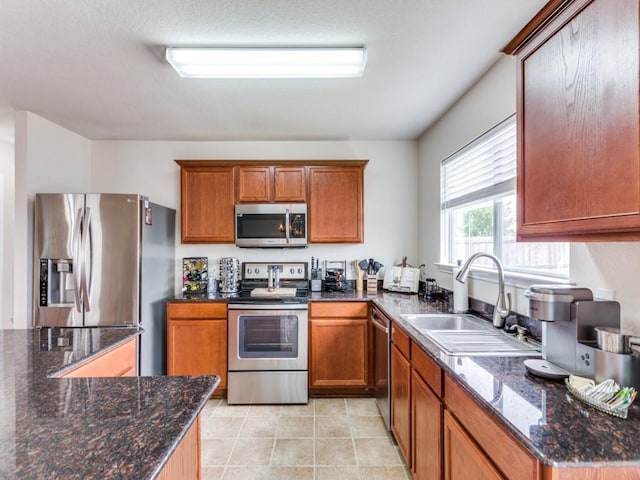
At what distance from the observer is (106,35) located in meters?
1.68

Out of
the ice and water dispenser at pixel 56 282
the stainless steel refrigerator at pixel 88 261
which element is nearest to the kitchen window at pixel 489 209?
the stainless steel refrigerator at pixel 88 261

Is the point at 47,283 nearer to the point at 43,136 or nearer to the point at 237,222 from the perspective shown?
the point at 43,136

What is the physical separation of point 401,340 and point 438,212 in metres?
1.46

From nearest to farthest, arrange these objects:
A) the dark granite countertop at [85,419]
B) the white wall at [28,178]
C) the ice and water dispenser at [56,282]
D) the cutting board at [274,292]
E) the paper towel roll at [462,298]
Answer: the dark granite countertop at [85,419], the paper towel roll at [462,298], the ice and water dispenser at [56,282], the white wall at [28,178], the cutting board at [274,292]

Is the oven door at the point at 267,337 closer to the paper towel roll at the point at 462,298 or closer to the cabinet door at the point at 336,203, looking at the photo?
the cabinet door at the point at 336,203

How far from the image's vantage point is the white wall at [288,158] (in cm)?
344

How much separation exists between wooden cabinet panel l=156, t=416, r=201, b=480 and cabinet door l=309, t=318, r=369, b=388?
1.78 metres

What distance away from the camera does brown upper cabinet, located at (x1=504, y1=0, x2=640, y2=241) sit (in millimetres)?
878

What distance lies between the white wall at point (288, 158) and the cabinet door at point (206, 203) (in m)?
0.26

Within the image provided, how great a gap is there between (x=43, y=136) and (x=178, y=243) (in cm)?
148

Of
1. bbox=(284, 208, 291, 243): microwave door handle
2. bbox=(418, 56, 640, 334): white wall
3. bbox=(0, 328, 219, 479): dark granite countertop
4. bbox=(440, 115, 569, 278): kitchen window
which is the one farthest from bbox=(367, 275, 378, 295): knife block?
bbox=(0, 328, 219, 479): dark granite countertop

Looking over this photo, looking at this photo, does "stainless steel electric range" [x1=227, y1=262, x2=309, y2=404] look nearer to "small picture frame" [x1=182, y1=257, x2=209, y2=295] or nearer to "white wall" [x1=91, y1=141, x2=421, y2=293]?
"small picture frame" [x1=182, y1=257, x2=209, y2=295]

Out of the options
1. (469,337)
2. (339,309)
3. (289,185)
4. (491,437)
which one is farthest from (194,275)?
(491,437)

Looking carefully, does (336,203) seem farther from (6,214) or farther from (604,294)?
(6,214)
